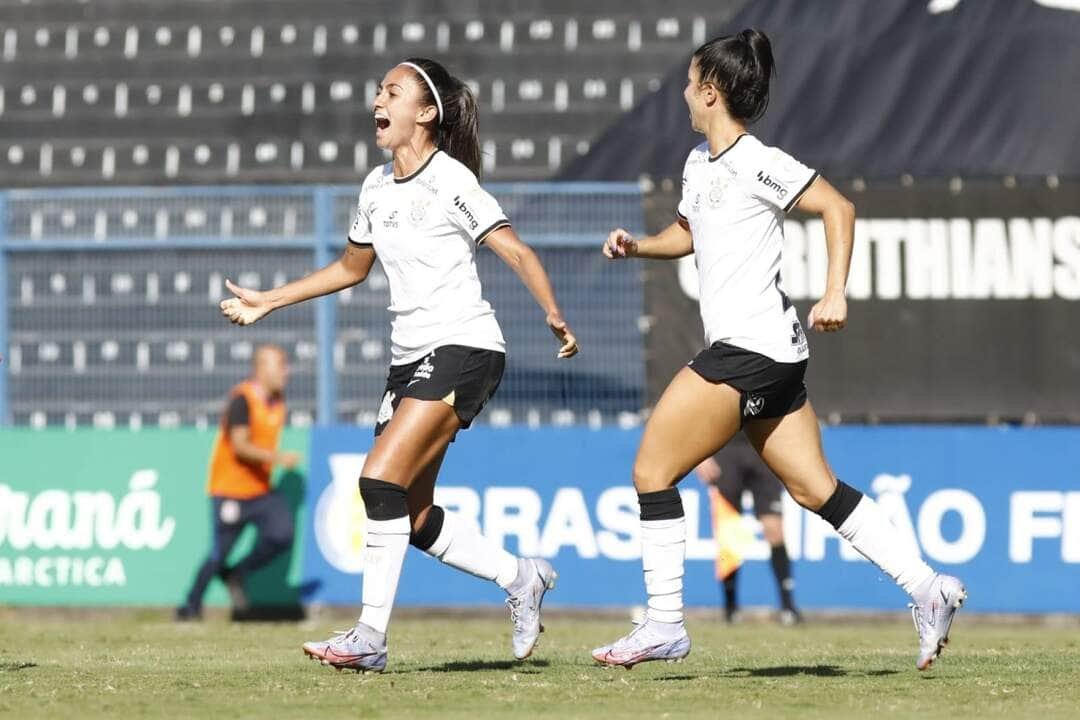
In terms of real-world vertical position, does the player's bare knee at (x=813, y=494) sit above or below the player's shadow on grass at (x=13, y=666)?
above

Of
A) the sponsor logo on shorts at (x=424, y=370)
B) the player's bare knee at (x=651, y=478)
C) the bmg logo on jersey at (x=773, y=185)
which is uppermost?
the bmg logo on jersey at (x=773, y=185)

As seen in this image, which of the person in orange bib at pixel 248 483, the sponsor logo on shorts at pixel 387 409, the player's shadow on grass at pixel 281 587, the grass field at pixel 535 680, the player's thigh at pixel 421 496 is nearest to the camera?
the grass field at pixel 535 680

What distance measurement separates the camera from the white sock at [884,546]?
755 centimetres

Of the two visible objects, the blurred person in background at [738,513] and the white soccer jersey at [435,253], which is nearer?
the white soccer jersey at [435,253]

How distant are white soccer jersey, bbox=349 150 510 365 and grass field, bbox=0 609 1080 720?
127 cm

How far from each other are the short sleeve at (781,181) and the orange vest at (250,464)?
6.68 meters

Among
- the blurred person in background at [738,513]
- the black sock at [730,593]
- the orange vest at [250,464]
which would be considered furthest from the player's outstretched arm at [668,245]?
the orange vest at [250,464]

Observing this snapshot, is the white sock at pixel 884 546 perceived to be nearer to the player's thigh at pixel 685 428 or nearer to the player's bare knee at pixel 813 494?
the player's bare knee at pixel 813 494

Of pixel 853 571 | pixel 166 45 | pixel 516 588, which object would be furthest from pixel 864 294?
pixel 166 45

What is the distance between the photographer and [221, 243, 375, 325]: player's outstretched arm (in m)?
7.92

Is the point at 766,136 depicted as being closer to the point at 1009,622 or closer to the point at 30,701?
the point at 1009,622

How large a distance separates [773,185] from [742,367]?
2.12 ft

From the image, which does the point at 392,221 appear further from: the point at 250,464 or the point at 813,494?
the point at 250,464

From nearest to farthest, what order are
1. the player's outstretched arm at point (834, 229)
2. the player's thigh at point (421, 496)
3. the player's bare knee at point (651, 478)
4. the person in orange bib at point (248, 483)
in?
the player's outstretched arm at point (834, 229) < the player's bare knee at point (651, 478) < the player's thigh at point (421, 496) < the person in orange bib at point (248, 483)
